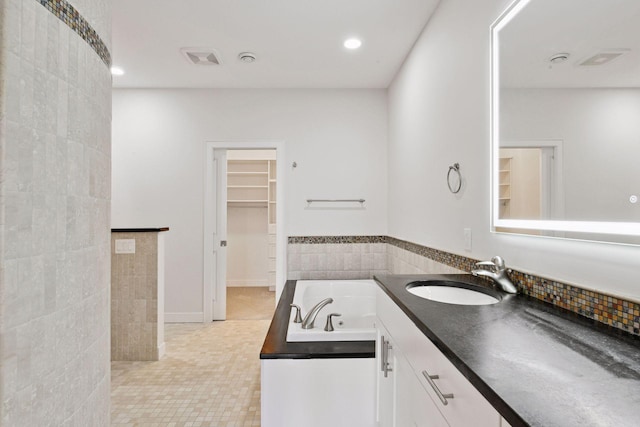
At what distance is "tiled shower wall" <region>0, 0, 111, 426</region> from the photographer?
78 centimetres

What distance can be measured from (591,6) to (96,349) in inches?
75.9

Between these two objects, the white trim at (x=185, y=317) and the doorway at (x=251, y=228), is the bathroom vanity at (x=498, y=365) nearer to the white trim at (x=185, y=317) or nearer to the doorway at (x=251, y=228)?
the white trim at (x=185, y=317)

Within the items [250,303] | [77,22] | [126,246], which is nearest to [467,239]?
[77,22]

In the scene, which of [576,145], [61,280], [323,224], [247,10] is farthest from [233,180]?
[576,145]

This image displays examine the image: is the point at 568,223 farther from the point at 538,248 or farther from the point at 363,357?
the point at 363,357

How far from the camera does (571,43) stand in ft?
3.53

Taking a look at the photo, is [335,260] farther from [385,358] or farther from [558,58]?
[558,58]

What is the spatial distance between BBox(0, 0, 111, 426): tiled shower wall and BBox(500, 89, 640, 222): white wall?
1536 millimetres

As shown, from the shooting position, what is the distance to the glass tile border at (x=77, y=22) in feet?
3.00

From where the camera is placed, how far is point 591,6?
0.99 meters

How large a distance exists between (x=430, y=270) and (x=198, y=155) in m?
2.71

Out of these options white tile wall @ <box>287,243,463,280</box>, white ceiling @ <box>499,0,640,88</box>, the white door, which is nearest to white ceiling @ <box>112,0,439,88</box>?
Result: the white door

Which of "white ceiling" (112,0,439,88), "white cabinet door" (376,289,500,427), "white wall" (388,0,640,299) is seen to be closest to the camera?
"white cabinet door" (376,289,500,427)

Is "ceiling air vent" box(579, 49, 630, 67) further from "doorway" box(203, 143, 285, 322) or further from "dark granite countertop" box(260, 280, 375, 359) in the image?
"doorway" box(203, 143, 285, 322)
